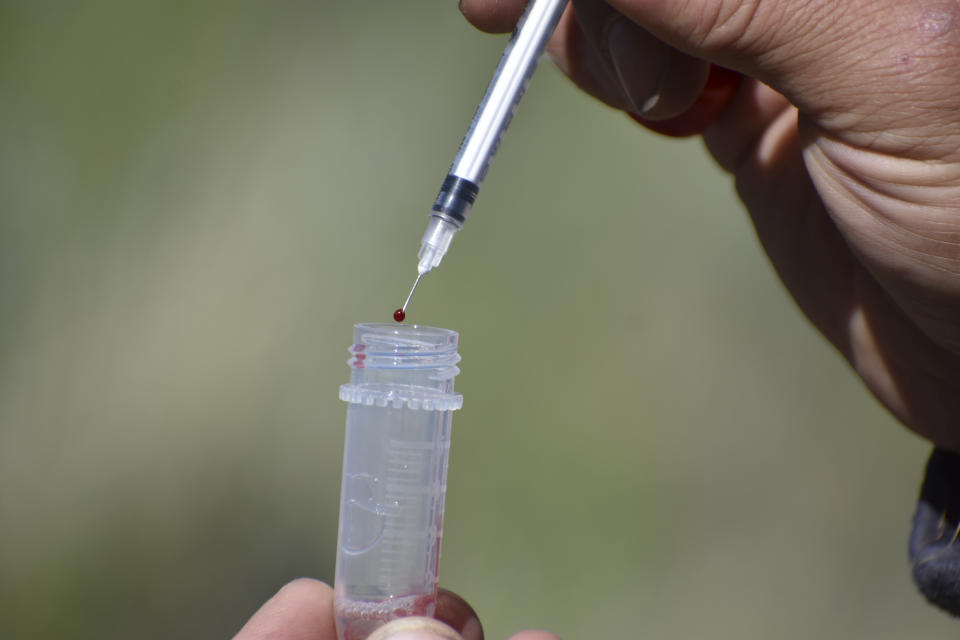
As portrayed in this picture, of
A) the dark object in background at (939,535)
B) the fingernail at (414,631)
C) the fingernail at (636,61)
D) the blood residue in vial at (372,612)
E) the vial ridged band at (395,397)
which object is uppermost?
the fingernail at (636,61)

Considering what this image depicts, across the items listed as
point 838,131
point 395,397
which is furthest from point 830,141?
point 395,397

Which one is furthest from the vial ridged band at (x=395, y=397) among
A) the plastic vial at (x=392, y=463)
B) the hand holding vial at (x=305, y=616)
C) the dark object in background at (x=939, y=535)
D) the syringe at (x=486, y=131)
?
the dark object in background at (x=939, y=535)

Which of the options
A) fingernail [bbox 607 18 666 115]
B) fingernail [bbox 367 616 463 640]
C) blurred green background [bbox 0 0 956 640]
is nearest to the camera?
fingernail [bbox 367 616 463 640]

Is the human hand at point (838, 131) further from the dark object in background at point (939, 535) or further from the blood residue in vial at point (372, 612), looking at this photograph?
the blood residue in vial at point (372, 612)

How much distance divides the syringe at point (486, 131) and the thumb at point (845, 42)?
212mm

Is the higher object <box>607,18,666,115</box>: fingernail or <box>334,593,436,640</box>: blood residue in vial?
<box>607,18,666,115</box>: fingernail

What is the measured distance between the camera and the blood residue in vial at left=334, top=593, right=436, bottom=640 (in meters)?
1.20

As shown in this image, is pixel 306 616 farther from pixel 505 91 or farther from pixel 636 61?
pixel 636 61

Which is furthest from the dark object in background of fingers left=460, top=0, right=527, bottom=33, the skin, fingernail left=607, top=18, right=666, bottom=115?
fingers left=460, top=0, right=527, bottom=33

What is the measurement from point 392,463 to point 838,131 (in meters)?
0.91

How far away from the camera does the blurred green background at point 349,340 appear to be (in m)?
2.93

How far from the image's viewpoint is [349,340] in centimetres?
310

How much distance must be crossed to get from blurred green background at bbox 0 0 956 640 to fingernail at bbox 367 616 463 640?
5.99ft

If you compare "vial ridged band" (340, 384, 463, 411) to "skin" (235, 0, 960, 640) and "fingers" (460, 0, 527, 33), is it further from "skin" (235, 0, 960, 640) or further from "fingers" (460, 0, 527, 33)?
"fingers" (460, 0, 527, 33)
